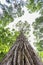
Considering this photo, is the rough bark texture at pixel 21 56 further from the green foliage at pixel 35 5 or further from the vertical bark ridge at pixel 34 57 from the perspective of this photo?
the green foliage at pixel 35 5

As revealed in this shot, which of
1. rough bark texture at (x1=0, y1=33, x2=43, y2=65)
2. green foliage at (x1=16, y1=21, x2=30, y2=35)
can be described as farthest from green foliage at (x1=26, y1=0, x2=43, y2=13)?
rough bark texture at (x1=0, y1=33, x2=43, y2=65)

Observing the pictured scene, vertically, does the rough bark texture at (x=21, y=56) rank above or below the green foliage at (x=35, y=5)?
below

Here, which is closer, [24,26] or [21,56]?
[21,56]

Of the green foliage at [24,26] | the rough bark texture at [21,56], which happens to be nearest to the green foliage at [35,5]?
the green foliage at [24,26]

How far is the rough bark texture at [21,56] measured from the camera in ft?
4.46

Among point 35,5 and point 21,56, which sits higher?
point 35,5

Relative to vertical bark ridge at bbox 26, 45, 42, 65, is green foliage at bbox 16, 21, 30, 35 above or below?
above

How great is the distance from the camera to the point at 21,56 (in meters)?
1.40

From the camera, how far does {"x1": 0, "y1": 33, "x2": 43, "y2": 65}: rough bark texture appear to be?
1.36 meters

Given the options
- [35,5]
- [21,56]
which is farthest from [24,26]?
[21,56]

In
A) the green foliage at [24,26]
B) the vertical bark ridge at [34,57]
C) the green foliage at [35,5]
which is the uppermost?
the green foliage at [35,5]

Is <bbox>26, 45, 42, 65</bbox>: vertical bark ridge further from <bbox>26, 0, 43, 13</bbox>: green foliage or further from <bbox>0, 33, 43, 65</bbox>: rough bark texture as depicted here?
<bbox>26, 0, 43, 13</bbox>: green foliage

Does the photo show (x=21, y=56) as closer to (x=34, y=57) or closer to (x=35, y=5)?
(x=34, y=57)

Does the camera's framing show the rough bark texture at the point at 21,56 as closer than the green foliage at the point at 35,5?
Yes
